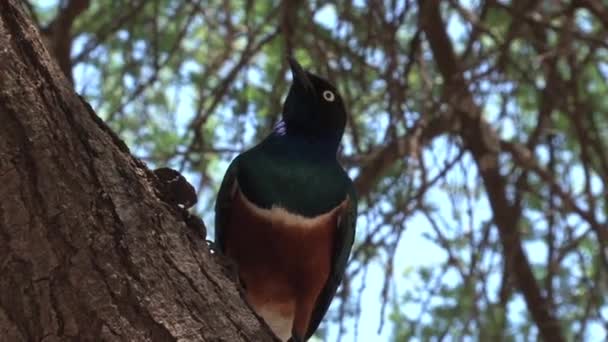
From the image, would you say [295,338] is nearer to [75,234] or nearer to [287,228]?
[287,228]

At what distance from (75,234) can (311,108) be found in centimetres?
227

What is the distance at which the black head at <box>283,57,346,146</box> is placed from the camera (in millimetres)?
4312

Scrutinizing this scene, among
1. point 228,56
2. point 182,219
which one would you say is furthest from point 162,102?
point 182,219

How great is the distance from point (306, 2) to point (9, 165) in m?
3.37

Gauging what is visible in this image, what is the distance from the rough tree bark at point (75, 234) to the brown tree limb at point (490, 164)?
8.49 feet

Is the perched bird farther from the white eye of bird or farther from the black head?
the white eye of bird

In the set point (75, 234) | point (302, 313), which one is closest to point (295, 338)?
→ point (302, 313)

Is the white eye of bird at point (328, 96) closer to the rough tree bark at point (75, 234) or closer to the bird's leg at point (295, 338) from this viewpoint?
the bird's leg at point (295, 338)

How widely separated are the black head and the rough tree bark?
1.93 metres

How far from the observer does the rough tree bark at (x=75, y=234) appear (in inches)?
82.1

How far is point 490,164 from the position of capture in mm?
5012

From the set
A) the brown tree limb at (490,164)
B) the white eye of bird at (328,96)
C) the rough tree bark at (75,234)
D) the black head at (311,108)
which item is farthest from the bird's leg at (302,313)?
the rough tree bark at (75,234)

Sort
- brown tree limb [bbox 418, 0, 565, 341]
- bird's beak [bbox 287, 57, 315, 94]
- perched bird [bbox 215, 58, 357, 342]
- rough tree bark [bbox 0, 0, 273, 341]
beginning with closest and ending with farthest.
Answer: rough tree bark [bbox 0, 0, 273, 341] → perched bird [bbox 215, 58, 357, 342] → bird's beak [bbox 287, 57, 315, 94] → brown tree limb [bbox 418, 0, 565, 341]

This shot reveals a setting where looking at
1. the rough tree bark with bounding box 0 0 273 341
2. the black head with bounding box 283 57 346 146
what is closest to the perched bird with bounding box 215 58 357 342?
the black head with bounding box 283 57 346 146
